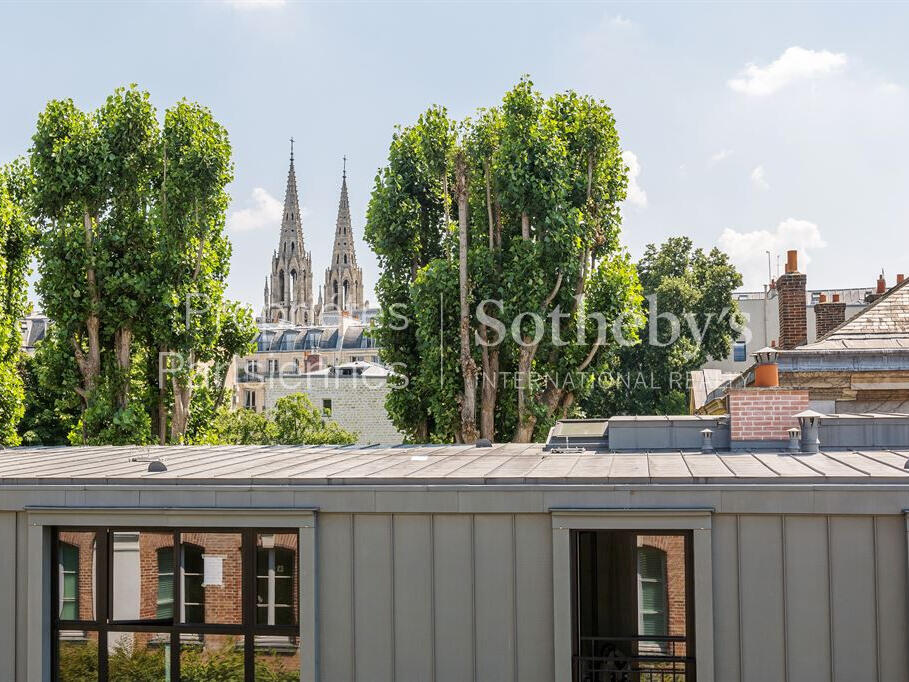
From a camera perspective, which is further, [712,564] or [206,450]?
[206,450]

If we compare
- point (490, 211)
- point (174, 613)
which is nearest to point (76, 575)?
point (174, 613)

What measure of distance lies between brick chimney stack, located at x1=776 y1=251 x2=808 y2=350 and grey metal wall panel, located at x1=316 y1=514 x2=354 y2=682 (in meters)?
17.9

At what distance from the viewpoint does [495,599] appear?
770 cm

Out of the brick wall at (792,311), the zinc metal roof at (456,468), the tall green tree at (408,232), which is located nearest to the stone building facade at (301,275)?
the tall green tree at (408,232)

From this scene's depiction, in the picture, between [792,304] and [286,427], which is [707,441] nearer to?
[792,304]

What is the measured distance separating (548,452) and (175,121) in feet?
64.5

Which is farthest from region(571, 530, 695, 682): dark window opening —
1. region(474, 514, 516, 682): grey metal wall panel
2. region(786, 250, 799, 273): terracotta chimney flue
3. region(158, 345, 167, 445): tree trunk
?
region(158, 345, 167, 445): tree trunk

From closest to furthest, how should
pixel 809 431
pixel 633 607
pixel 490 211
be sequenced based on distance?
pixel 809 431, pixel 633 607, pixel 490 211

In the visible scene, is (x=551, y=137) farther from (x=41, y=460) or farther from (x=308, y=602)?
(x=308, y=602)

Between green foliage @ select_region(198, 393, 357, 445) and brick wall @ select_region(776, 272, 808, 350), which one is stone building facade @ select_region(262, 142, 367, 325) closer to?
green foliage @ select_region(198, 393, 357, 445)

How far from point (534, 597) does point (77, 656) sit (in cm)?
446

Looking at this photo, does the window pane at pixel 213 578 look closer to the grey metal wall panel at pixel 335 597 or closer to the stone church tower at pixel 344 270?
the grey metal wall panel at pixel 335 597

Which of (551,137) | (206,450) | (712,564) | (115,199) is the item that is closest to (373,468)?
(712,564)

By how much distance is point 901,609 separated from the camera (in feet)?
23.4
